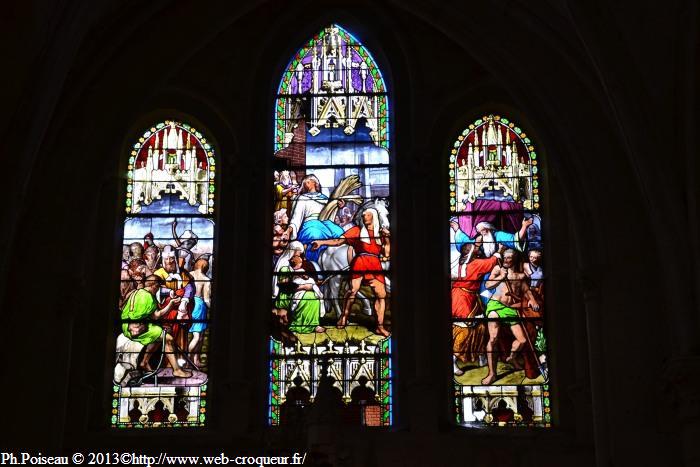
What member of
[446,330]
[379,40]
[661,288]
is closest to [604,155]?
[661,288]

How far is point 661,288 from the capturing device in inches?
523

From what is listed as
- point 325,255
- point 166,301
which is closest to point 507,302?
point 325,255

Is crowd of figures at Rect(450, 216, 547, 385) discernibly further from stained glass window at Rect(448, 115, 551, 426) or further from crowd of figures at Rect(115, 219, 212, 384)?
crowd of figures at Rect(115, 219, 212, 384)

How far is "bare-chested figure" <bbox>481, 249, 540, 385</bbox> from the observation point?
15648 mm

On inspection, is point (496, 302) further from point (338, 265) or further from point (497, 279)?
point (338, 265)

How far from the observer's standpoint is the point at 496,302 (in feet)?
52.1

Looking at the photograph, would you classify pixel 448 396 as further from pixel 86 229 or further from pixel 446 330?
pixel 86 229

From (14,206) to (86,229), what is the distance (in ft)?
4.83

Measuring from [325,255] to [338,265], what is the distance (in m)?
0.21

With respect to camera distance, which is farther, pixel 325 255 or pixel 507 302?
pixel 325 255

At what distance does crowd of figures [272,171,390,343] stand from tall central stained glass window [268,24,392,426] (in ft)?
0.04

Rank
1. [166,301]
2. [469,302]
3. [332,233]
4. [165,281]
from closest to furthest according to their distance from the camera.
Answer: [469,302] → [166,301] → [165,281] → [332,233]

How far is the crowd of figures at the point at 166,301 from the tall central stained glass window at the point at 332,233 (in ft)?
2.96

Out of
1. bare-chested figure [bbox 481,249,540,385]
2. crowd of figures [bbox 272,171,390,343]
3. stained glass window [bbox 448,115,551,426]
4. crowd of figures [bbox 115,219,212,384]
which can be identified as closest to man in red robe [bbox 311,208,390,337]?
crowd of figures [bbox 272,171,390,343]
